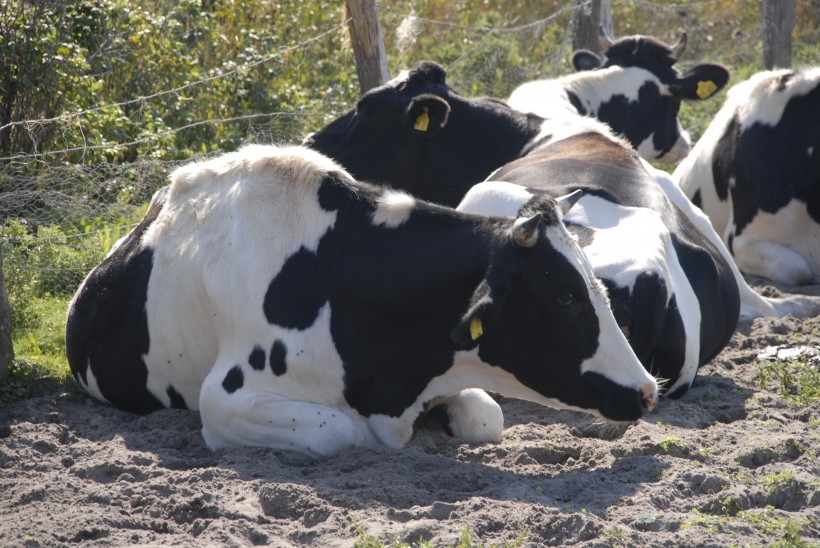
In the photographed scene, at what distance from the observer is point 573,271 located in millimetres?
5082

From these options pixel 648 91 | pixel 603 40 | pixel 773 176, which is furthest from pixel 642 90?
pixel 773 176

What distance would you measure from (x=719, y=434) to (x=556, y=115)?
4.16 metres

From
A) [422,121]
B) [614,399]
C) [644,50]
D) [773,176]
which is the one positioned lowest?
[773,176]

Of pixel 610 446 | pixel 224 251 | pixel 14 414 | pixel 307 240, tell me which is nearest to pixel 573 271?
pixel 610 446

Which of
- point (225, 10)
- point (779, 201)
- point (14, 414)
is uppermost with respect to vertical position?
point (225, 10)

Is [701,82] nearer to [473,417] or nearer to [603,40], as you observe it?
[603,40]

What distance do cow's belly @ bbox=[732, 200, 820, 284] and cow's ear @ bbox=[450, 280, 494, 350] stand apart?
5.50 meters

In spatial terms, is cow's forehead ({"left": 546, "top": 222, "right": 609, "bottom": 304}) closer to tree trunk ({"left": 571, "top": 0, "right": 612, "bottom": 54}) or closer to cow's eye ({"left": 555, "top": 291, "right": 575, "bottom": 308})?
cow's eye ({"left": 555, "top": 291, "right": 575, "bottom": 308})

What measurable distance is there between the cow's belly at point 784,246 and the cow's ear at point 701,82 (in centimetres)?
184

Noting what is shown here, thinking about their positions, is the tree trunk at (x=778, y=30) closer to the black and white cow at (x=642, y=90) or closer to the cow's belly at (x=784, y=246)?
the black and white cow at (x=642, y=90)

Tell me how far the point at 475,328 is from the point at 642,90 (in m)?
6.98

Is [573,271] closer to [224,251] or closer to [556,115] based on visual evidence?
[224,251]

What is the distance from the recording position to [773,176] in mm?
9750

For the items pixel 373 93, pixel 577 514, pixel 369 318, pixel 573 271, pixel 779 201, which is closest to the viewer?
pixel 577 514
